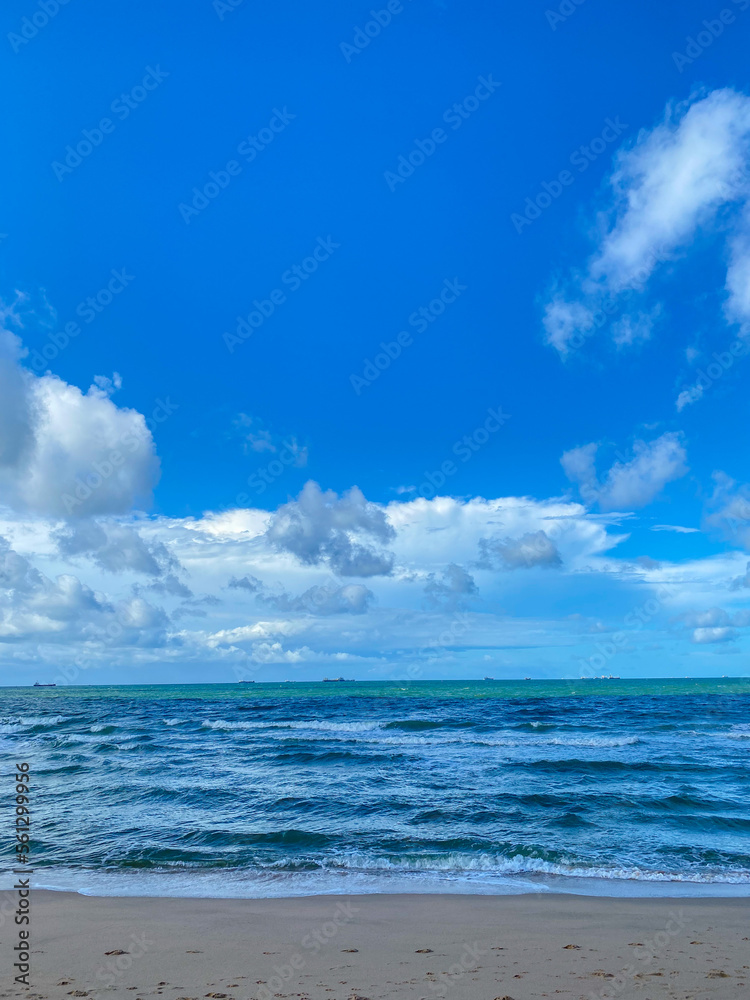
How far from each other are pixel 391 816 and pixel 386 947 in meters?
8.73

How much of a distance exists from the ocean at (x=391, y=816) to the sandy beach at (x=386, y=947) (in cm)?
119

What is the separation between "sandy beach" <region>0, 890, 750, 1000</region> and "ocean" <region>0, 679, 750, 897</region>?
1192mm

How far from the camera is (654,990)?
7340 millimetres

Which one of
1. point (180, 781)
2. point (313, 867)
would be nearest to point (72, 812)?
point (180, 781)

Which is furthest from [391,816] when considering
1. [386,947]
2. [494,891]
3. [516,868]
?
[386,947]

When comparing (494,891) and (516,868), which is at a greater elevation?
(494,891)

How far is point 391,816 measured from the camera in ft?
56.7

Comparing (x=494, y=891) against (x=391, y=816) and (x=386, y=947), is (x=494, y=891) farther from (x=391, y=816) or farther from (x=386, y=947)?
(x=391, y=816)

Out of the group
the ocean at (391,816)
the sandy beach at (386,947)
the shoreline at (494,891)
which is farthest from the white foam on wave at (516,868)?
the sandy beach at (386,947)

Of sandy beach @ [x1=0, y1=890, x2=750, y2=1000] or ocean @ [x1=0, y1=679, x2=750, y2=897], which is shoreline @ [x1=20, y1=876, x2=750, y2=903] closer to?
ocean @ [x1=0, y1=679, x2=750, y2=897]

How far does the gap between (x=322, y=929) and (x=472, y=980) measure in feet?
9.88

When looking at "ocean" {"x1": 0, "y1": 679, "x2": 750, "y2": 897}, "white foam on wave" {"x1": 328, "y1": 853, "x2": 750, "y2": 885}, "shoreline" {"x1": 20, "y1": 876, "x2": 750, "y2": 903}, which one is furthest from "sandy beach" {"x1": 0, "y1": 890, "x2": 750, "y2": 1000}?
"white foam on wave" {"x1": 328, "y1": 853, "x2": 750, "y2": 885}

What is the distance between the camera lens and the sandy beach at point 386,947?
24.5 feet

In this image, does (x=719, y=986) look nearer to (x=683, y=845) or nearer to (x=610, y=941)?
(x=610, y=941)
